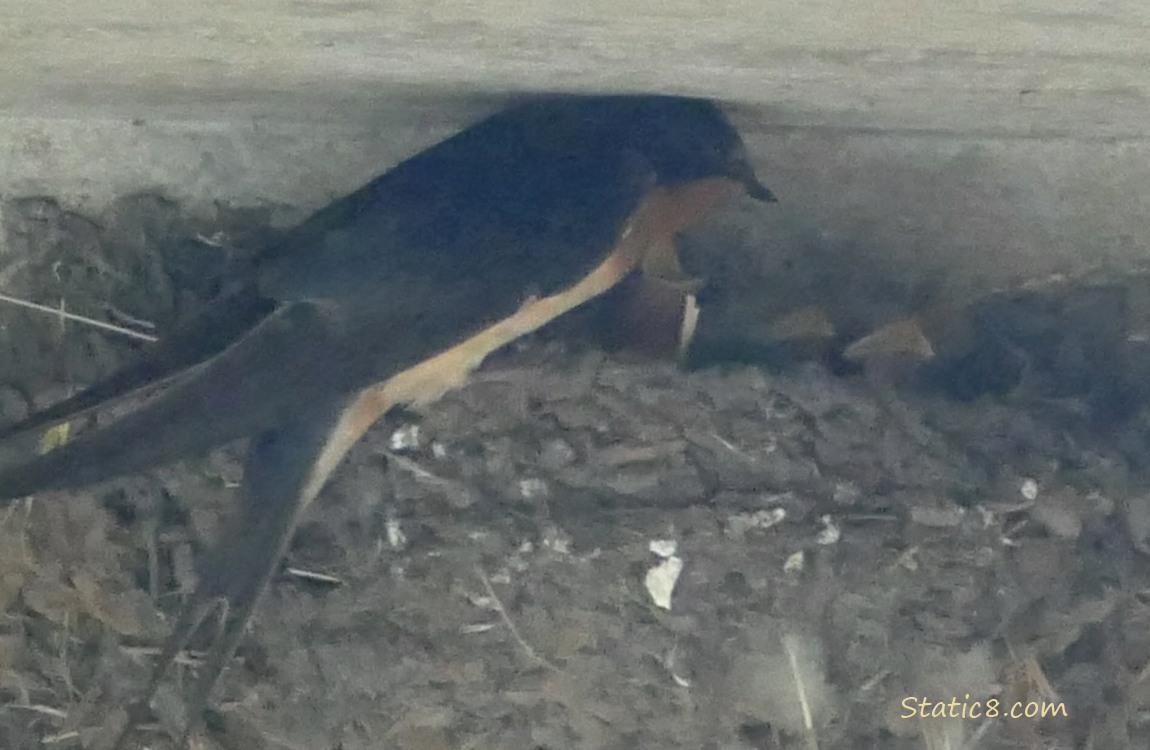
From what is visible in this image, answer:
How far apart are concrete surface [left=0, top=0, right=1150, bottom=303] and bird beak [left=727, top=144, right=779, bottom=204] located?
8cm

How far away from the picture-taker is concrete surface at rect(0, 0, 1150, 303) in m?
1.39

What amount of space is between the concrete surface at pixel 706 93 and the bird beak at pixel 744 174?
3.0 inches

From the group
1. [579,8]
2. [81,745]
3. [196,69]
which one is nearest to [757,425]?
[579,8]

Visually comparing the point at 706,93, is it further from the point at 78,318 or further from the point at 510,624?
the point at 78,318

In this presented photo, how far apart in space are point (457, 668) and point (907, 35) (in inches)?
40.6

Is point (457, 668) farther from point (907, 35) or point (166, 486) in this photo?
point (907, 35)

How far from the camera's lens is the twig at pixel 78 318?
204 cm

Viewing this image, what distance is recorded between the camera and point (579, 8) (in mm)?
1339

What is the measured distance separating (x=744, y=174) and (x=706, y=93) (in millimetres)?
133

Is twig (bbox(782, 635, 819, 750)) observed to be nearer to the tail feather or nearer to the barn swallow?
the barn swallow

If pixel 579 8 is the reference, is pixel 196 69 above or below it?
below

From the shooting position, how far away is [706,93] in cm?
183

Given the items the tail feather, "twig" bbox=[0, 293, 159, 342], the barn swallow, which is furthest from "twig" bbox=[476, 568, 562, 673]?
"twig" bbox=[0, 293, 159, 342]

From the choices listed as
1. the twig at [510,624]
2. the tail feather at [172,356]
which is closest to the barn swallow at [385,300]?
the tail feather at [172,356]
